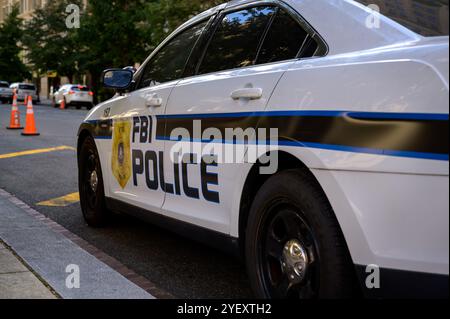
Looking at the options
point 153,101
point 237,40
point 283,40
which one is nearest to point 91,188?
point 153,101

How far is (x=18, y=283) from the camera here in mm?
3713

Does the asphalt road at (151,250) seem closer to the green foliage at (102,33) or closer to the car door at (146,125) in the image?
the car door at (146,125)

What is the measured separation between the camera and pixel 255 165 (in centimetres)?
315

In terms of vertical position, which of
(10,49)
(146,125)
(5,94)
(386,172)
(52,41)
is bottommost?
(386,172)

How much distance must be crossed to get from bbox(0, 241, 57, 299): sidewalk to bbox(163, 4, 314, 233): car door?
3.05ft

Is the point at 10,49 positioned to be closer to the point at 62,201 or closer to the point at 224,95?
the point at 62,201

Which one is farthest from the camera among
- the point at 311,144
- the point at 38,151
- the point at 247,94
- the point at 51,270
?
the point at 38,151

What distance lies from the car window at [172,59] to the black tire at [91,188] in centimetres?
94

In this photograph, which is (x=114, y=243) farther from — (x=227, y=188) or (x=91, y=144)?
(x=227, y=188)

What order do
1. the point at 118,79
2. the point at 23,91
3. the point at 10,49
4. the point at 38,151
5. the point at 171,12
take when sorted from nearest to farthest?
the point at 118,79 → the point at 38,151 → the point at 171,12 → the point at 23,91 → the point at 10,49

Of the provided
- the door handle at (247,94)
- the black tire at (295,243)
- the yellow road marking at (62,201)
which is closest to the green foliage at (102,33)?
the yellow road marking at (62,201)

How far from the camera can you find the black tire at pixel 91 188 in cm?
535

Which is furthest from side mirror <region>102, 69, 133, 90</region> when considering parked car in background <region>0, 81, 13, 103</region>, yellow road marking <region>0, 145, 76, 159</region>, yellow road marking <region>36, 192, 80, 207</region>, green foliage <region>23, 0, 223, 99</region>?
parked car in background <region>0, 81, 13, 103</region>

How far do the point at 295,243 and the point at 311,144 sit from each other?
490 millimetres
